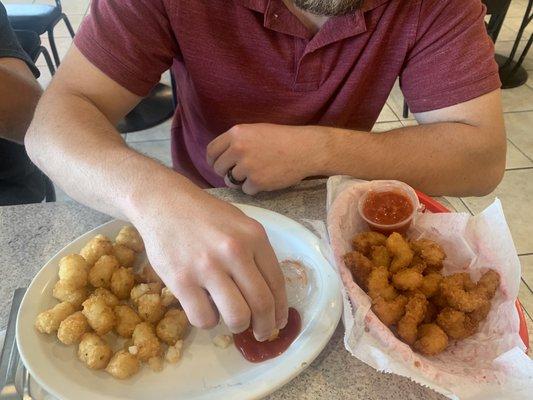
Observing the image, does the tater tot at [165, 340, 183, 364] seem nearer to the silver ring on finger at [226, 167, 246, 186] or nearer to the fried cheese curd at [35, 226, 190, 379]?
the fried cheese curd at [35, 226, 190, 379]

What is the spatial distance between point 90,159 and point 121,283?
0.20 m

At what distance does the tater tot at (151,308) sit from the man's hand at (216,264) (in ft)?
0.41

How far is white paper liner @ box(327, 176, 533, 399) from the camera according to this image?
2.00 ft

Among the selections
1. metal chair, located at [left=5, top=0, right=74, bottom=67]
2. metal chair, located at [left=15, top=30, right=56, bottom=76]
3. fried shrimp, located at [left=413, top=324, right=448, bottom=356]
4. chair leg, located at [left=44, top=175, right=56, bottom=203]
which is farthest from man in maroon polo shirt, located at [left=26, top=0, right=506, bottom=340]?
metal chair, located at [left=5, top=0, right=74, bottom=67]

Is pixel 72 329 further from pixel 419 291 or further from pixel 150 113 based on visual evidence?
pixel 150 113

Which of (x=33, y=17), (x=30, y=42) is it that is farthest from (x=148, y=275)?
(x=33, y=17)

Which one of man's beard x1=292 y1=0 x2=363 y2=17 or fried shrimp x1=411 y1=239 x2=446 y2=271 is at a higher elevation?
man's beard x1=292 y1=0 x2=363 y2=17

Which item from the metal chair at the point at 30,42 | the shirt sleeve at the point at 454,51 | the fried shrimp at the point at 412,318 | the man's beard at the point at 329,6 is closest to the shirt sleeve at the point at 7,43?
the metal chair at the point at 30,42

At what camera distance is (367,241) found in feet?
2.61

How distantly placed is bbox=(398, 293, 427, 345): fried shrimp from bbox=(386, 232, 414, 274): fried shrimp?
0.05 metres

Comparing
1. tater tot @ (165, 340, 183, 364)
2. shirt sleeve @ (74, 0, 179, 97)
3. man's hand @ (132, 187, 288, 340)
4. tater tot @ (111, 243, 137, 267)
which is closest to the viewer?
man's hand @ (132, 187, 288, 340)

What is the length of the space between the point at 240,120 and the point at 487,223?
0.54 m

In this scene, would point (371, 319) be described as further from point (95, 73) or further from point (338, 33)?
point (95, 73)

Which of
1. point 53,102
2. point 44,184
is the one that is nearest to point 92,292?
point 53,102
